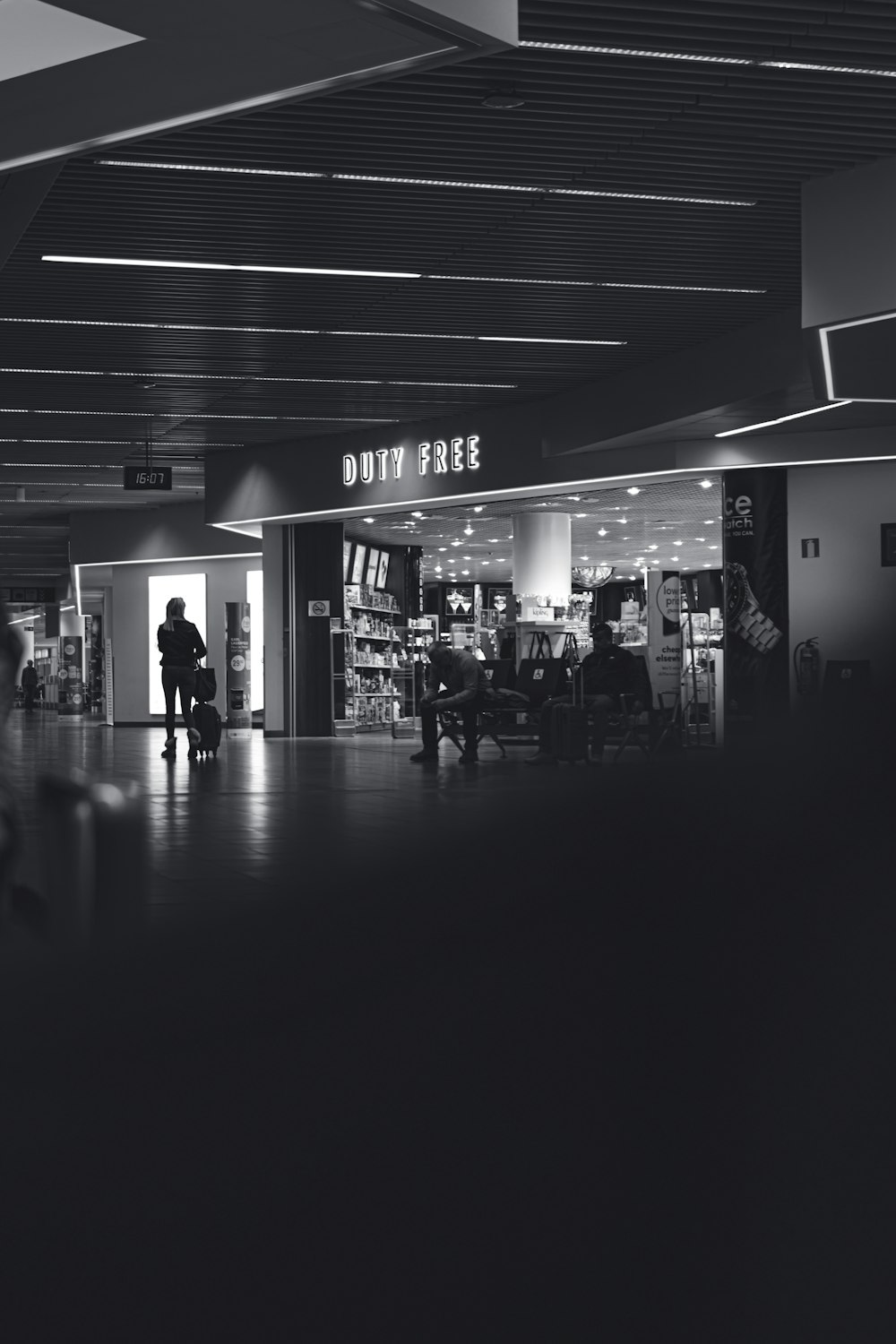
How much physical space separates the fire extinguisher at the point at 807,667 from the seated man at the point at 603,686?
3.40 m

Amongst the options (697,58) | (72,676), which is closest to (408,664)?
(697,58)

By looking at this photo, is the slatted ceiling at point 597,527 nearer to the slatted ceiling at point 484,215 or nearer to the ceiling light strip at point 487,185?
the slatted ceiling at point 484,215

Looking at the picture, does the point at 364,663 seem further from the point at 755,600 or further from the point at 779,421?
the point at 779,421

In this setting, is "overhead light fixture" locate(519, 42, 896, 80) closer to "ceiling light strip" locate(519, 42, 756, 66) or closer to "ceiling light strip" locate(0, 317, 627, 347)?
"ceiling light strip" locate(519, 42, 756, 66)

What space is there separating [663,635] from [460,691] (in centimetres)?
261

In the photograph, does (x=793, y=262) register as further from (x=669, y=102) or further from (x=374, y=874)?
(x=374, y=874)

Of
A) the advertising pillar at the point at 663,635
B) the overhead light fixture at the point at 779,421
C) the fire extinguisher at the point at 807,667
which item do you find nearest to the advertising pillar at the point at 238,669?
the advertising pillar at the point at 663,635

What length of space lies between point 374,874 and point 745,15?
451 cm

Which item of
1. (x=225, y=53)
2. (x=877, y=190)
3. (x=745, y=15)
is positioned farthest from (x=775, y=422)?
(x=225, y=53)

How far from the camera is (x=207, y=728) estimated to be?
16.4 m

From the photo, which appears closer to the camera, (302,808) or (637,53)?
(637,53)

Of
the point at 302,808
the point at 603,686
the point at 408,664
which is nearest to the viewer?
the point at 302,808

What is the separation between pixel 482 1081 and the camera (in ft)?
10.4

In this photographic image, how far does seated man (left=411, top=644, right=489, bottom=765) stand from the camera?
14.5m
